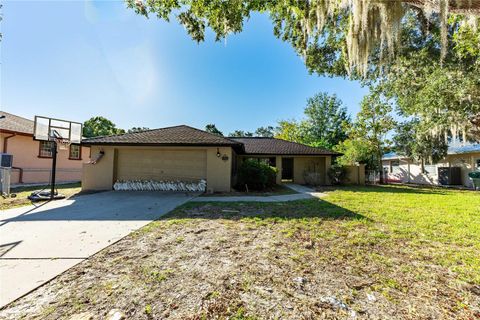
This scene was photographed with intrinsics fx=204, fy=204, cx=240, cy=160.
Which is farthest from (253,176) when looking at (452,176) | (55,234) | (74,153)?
(452,176)

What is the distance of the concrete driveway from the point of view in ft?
8.43

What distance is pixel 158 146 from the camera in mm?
10562

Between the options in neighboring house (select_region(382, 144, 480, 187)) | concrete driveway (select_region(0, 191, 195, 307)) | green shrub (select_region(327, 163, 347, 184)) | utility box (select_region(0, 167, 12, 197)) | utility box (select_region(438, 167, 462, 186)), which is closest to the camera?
concrete driveway (select_region(0, 191, 195, 307))

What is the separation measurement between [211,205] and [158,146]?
5.27 meters

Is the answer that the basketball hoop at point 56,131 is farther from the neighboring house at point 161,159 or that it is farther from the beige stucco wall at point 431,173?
the beige stucco wall at point 431,173

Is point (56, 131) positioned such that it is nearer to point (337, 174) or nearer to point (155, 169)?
point (155, 169)

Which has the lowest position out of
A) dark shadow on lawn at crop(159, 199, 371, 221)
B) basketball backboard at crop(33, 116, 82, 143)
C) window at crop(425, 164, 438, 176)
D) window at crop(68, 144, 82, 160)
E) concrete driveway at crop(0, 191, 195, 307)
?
concrete driveway at crop(0, 191, 195, 307)

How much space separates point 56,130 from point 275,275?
11199 mm

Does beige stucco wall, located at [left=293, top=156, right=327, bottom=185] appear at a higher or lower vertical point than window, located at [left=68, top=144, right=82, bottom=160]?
lower

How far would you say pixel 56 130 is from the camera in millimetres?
9109

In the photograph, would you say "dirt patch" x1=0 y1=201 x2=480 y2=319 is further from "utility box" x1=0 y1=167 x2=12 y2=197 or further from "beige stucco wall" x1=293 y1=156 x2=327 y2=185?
"beige stucco wall" x1=293 y1=156 x2=327 y2=185

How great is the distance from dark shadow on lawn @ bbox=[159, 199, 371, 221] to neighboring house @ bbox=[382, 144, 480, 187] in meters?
17.6

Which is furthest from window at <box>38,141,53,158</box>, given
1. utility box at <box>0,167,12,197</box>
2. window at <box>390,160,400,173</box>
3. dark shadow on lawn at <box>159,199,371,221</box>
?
window at <box>390,160,400,173</box>

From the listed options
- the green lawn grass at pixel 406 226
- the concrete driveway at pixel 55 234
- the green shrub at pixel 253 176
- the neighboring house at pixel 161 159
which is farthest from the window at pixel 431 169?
the concrete driveway at pixel 55 234
